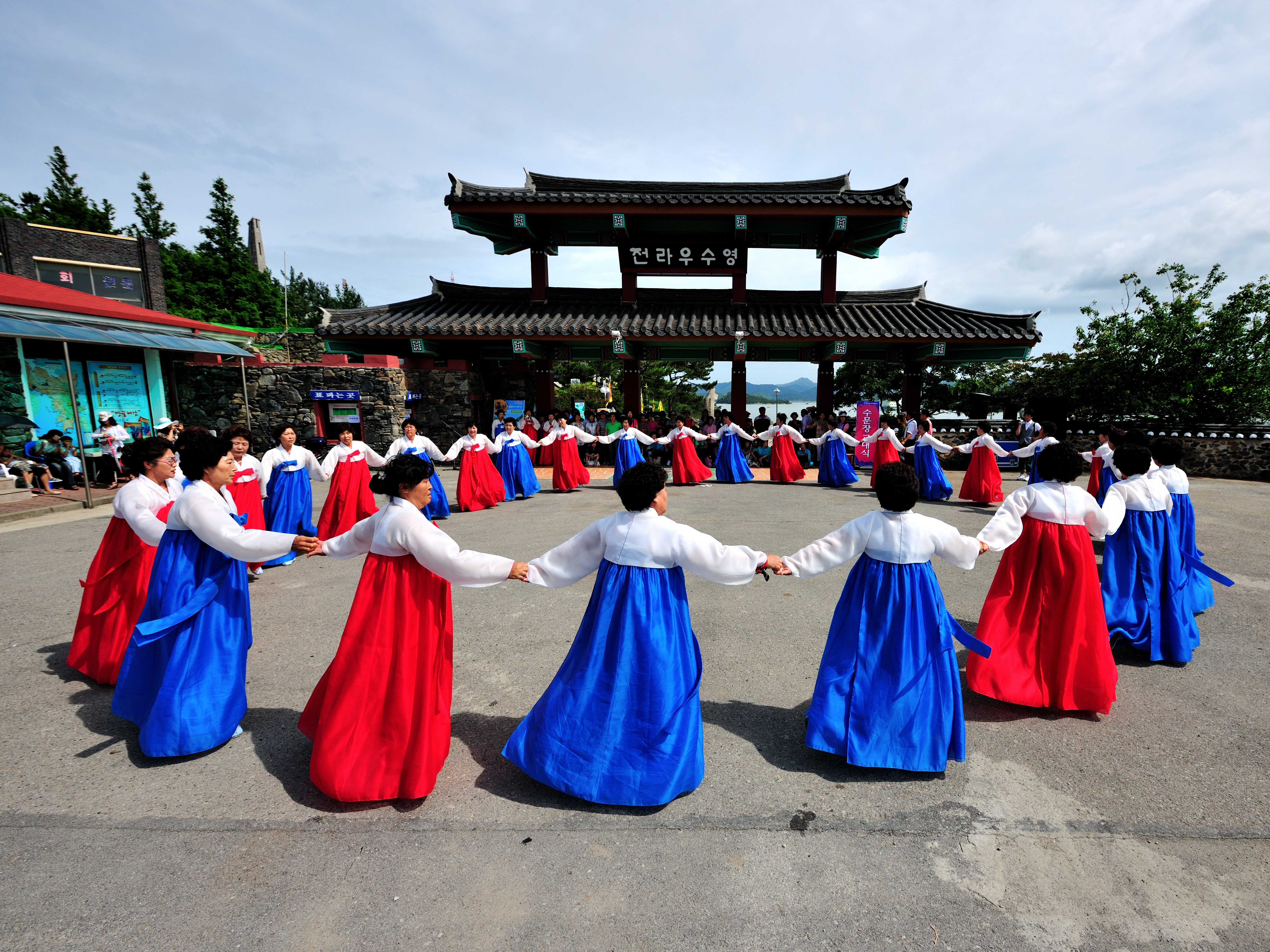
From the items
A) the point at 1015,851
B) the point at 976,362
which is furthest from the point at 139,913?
the point at 976,362

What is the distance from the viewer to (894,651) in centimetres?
298

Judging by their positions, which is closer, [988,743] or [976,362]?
[988,743]

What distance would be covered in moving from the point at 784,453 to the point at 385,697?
1137 centimetres

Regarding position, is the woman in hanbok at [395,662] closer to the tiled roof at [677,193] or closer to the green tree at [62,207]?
the tiled roof at [677,193]

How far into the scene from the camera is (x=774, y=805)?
277 centimetres

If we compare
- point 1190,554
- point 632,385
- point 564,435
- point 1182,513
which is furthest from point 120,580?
point 632,385

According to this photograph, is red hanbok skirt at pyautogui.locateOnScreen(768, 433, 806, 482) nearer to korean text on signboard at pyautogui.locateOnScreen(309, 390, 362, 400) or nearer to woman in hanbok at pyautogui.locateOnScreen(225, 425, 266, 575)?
woman in hanbok at pyautogui.locateOnScreen(225, 425, 266, 575)

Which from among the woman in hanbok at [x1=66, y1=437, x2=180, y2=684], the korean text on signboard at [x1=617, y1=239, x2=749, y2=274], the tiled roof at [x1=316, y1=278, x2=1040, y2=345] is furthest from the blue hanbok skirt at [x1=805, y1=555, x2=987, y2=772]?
the korean text on signboard at [x1=617, y1=239, x2=749, y2=274]

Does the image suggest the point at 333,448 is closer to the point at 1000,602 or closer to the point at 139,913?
the point at 139,913

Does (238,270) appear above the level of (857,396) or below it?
above

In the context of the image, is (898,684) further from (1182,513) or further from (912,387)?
(912,387)

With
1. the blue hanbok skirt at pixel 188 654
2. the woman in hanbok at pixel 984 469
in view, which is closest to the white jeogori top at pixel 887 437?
the woman in hanbok at pixel 984 469

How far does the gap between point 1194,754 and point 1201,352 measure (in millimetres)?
16270

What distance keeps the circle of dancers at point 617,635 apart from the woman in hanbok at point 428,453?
4.78 meters
